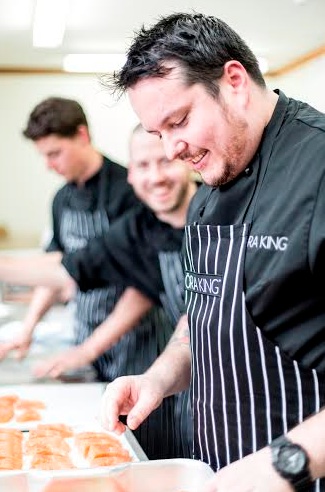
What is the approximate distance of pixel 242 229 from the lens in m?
1.20

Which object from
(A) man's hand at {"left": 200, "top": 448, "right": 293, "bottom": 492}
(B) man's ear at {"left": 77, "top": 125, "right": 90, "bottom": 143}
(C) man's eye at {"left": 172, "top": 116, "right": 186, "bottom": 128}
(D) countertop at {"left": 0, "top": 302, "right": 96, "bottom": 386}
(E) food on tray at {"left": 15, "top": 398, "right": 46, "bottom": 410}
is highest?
(B) man's ear at {"left": 77, "top": 125, "right": 90, "bottom": 143}

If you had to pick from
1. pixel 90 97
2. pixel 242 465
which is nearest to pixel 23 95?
pixel 90 97

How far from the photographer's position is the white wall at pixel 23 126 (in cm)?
671

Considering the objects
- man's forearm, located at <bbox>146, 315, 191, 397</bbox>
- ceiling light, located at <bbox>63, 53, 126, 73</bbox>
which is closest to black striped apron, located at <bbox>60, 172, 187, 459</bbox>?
man's forearm, located at <bbox>146, 315, 191, 397</bbox>

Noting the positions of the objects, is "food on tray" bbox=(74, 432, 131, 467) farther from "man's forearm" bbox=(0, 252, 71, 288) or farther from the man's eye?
"man's forearm" bbox=(0, 252, 71, 288)

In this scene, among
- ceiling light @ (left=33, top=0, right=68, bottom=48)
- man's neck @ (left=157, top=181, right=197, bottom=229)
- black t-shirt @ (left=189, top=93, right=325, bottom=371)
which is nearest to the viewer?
black t-shirt @ (left=189, top=93, right=325, bottom=371)

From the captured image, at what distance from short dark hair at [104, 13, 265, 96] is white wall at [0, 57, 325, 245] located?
5554 mm

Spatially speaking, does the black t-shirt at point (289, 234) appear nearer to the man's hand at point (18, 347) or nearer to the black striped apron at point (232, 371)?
the black striped apron at point (232, 371)

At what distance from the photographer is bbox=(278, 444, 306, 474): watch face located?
948mm

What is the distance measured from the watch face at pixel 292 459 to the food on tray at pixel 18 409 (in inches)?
42.5

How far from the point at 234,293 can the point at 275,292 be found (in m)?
0.10

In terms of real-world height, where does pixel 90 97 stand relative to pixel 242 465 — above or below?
above

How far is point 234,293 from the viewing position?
1.18 meters

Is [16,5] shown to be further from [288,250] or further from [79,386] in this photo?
[288,250]
